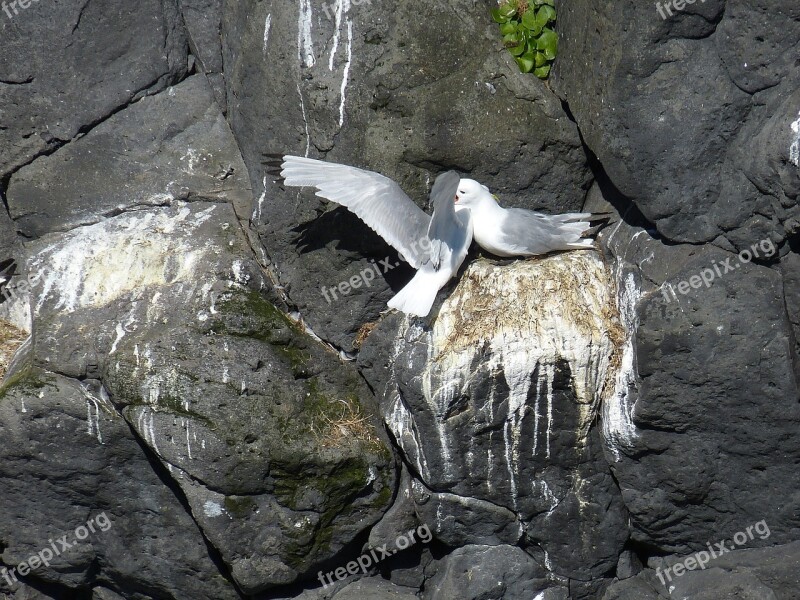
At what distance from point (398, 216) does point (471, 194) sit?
1.60 feet

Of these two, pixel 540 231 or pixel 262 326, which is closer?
pixel 540 231

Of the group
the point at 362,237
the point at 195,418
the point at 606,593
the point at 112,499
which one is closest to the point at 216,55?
the point at 362,237

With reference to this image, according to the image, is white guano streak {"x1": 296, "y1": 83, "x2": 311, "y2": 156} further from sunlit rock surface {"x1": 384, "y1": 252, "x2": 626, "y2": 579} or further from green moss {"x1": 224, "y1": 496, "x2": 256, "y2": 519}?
green moss {"x1": 224, "y1": 496, "x2": 256, "y2": 519}

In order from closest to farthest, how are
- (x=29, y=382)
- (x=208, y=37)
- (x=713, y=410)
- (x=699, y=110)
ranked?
(x=699, y=110), (x=713, y=410), (x=29, y=382), (x=208, y=37)

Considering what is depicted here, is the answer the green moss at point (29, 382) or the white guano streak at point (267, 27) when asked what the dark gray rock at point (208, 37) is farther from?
the green moss at point (29, 382)

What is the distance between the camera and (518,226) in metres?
5.40

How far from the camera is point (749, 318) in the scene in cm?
477
